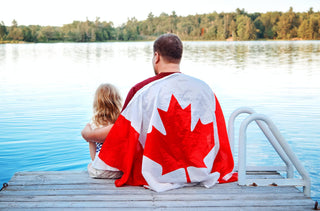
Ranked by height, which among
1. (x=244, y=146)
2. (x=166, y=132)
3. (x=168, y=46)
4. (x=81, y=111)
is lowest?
(x=81, y=111)

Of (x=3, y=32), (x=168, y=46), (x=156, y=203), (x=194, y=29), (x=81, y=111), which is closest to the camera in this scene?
(x=156, y=203)

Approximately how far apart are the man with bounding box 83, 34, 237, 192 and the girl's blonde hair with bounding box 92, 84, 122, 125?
32 cm

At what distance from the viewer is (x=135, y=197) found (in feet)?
8.68

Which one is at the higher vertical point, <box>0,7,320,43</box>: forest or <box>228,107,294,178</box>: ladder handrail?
<box>0,7,320,43</box>: forest

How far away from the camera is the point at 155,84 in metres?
2.84

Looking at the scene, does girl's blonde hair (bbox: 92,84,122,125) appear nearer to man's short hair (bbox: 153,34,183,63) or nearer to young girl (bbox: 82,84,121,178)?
young girl (bbox: 82,84,121,178)

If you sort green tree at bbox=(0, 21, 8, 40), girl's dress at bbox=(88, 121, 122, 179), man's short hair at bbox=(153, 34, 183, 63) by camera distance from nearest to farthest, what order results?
1. man's short hair at bbox=(153, 34, 183, 63)
2. girl's dress at bbox=(88, 121, 122, 179)
3. green tree at bbox=(0, 21, 8, 40)

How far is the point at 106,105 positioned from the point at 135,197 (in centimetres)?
90

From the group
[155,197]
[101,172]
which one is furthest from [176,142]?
[101,172]

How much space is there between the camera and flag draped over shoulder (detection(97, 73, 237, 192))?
279 cm

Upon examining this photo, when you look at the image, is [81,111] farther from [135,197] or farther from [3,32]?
[3,32]

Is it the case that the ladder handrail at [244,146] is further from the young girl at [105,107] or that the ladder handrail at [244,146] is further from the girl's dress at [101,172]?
the young girl at [105,107]

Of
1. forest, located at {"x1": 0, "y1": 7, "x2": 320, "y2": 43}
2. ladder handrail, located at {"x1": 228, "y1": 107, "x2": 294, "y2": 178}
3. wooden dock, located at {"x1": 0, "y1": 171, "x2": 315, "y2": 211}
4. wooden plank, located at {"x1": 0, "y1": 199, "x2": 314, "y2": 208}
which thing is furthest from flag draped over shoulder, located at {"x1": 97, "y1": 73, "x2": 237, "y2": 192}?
forest, located at {"x1": 0, "y1": 7, "x2": 320, "y2": 43}

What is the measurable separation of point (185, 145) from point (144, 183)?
1.37 ft
